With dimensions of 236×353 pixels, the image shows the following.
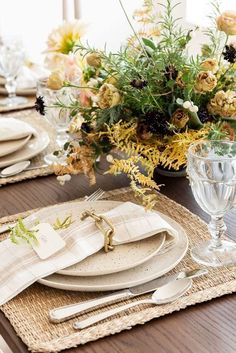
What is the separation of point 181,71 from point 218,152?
24 cm

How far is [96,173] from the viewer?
59.9 inches

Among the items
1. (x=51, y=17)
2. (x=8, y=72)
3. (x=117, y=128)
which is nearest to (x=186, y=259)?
(x=117, y=128)

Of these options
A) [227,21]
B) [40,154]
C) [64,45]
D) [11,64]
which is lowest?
[40,154]

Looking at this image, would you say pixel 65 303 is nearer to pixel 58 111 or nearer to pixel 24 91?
pixel 58 111

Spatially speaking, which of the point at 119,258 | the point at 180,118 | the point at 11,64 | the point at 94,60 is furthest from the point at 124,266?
the point at 11,64

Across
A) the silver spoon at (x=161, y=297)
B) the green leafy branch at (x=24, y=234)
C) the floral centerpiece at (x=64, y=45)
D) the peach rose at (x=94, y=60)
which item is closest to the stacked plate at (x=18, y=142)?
the floral centerpiece at (x=64, y=45)

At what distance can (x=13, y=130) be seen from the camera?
1.62 m

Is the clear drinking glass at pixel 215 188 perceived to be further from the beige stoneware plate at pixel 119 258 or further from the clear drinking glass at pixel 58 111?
the clear drinking glass at pixel 58 111

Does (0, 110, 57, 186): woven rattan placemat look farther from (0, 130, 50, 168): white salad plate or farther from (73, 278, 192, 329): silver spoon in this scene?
(73, 278, 192, 329): silver spoon

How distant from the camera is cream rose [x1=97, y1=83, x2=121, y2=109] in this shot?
1.31m

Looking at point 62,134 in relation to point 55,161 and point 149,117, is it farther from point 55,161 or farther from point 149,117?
point 149,117

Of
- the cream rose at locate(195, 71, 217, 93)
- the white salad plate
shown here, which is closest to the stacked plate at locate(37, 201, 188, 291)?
the cream rose at locate(195, 71, 217, 93)

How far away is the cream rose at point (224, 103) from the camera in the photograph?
4.33ft

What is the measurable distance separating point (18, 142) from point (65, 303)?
0.66m
